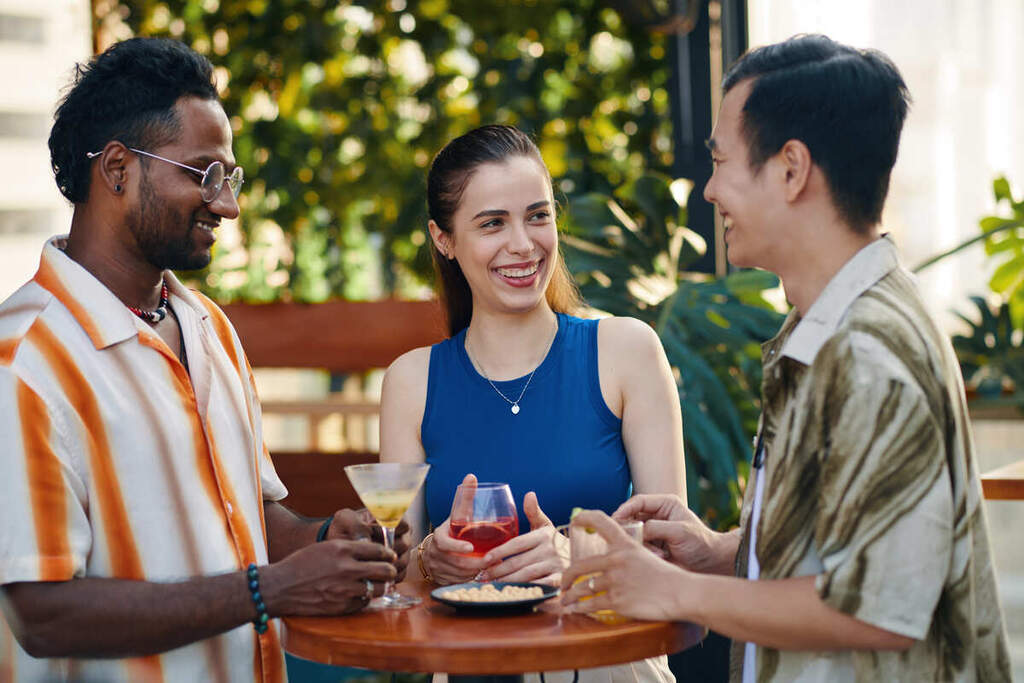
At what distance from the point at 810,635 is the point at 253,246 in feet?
12.7

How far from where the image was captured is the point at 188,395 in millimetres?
1894

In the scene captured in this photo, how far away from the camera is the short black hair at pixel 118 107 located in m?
1.87

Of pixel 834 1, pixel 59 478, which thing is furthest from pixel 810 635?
pixel 834 1

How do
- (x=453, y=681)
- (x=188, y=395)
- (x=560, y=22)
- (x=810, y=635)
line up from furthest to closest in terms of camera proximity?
(x=560, y=22)
(x=453, y=681)
(x=188, y=395)
(x=810, y=635)

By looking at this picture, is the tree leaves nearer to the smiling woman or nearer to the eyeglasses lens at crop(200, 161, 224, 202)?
the smiling woman

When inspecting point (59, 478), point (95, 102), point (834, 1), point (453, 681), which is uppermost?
point (834, 1)

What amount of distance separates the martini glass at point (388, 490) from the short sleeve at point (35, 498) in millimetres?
411

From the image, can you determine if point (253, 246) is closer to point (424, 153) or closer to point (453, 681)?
point (424, 153)

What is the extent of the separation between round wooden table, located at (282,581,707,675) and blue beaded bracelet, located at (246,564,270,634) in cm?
4

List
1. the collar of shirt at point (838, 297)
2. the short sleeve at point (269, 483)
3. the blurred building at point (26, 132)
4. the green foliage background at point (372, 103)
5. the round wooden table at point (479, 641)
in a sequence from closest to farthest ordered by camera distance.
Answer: the collar of shirt at point (838, 297) < the round wooden table at point (479, 641) < the short sleeve at point (269, 483) < the blurred building at point (26, 132) < the green foliage background at point (372, 103)

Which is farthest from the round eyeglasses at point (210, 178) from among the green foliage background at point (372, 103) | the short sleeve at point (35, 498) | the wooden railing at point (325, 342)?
the green foliage background at point (372, 103)

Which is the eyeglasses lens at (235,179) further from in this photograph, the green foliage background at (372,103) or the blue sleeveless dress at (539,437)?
the green foliage background at (372,103)

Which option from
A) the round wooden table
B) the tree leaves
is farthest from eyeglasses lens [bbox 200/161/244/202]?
the tree leaves

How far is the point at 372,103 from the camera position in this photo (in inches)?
191
